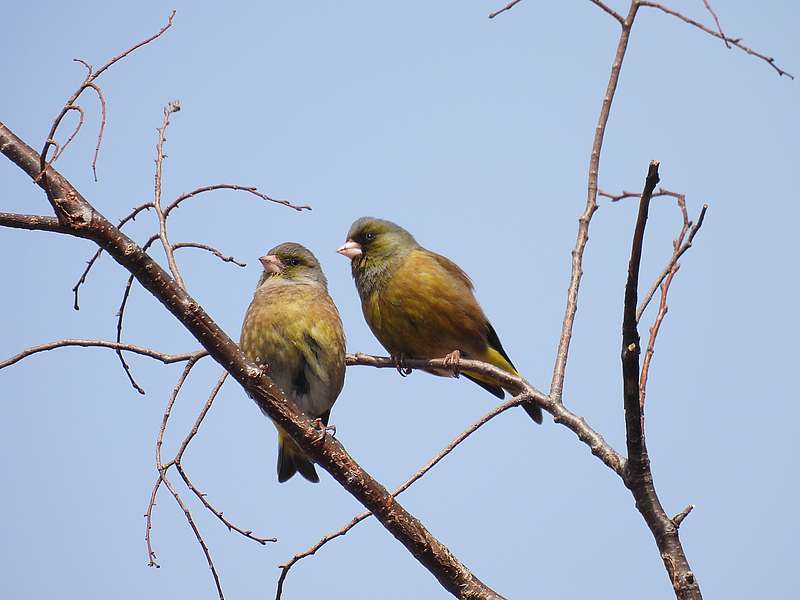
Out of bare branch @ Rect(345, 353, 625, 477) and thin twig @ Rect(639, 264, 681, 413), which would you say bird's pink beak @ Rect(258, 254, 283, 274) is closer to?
bare branch @ Rect(345, 353, 625, 477)

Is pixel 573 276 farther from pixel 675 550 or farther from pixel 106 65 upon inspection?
pixel 106 65

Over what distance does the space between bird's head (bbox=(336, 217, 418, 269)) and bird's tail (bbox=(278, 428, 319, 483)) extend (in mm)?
1514

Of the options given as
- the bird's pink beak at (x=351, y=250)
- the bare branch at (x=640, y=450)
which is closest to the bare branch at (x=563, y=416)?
the bare branch at (x=640, y=450)

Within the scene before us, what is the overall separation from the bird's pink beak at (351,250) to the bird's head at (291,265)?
654 millimetres

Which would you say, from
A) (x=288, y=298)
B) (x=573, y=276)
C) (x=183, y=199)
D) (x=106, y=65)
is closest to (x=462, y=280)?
(x=288, y=298)

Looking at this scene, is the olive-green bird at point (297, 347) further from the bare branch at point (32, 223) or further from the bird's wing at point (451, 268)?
the bare branch at point (32, 223)

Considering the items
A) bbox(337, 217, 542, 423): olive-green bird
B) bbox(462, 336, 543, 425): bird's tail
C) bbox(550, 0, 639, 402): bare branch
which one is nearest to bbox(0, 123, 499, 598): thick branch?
bbox(550, 0, 639, 402): bare branch

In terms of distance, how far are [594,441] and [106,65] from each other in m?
2.09

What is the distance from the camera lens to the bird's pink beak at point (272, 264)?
5.20 metres

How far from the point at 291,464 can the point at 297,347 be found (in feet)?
2.46

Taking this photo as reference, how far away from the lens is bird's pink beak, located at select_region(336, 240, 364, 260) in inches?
235

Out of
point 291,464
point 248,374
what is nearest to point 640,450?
point 248,374

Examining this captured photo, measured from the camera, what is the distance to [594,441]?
10.0 feet

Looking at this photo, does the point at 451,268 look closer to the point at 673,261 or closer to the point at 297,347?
the point at 297,347
